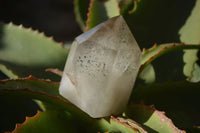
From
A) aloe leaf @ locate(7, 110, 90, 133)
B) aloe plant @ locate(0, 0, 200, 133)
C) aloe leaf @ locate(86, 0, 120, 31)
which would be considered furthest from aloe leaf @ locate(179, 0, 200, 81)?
aloe leaf @ locate(7, 110, 90, 133)

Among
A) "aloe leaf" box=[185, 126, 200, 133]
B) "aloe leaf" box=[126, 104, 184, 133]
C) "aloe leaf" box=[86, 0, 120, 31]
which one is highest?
"aloe leaf" box=[86, 0, 120, 31]

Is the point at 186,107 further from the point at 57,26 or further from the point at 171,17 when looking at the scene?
the point at 57,26

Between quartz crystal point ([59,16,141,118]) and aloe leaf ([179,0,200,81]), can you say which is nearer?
quartz crystal point ([59,16,141,118])

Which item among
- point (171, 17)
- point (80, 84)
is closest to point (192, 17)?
point (171, 17)

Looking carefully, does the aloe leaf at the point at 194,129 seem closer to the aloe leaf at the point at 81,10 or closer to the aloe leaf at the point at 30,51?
the aloe leaf at the point at 30,51

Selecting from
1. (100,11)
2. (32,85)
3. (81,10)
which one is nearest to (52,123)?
(32,85)

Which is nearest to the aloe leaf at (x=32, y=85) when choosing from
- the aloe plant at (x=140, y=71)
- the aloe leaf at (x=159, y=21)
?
the aloe plant at (x=140, y=71)

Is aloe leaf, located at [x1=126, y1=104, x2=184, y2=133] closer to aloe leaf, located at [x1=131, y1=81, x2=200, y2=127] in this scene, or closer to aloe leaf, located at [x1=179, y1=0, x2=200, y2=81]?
aloe leaf, located at [x1=131, y1=81, x2=200, y2=127]
